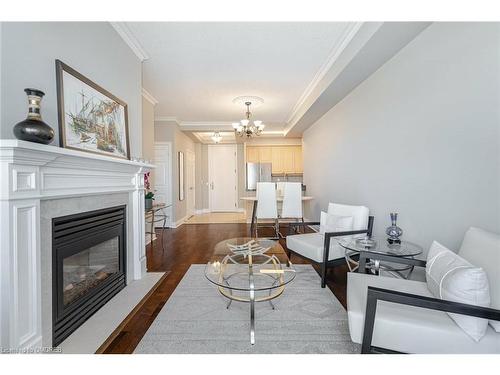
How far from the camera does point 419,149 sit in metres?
2.15

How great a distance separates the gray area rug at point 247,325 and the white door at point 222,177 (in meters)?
5.93

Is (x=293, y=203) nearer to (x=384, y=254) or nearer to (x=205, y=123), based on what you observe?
(x=384, y=254)

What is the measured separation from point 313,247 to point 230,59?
2.45 metres

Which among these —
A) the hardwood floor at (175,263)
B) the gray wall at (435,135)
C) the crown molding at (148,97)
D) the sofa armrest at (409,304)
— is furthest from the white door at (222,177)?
the sofa armrest at (409,304)

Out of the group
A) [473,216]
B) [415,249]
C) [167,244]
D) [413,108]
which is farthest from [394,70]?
[167,244]

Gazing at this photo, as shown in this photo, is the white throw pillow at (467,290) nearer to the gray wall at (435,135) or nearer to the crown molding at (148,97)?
the gray wall at (435,135)

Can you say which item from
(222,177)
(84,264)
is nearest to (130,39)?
(84,264)

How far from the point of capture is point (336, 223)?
286cm

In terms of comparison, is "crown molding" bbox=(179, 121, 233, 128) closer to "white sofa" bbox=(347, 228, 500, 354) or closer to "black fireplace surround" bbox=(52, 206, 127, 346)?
"black fireplace surround" bbox=(52, 206, 127, 346)

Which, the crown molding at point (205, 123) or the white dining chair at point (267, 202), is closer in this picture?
the white dining chair at point (267, 202)

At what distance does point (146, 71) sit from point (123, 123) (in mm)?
1312

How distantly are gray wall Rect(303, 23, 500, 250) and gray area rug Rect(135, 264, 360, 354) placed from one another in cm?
114

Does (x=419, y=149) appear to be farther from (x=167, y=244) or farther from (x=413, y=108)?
(x=167, y=244)

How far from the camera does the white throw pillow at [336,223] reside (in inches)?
108
